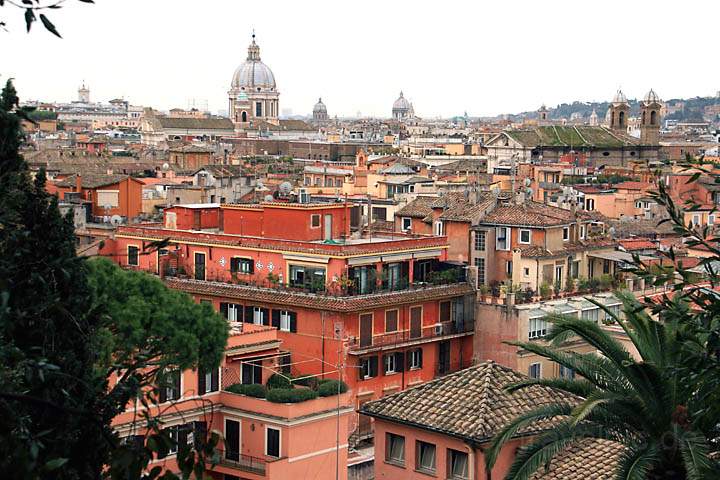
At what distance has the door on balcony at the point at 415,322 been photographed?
2670cm

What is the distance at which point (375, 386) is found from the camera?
2580 centimetres

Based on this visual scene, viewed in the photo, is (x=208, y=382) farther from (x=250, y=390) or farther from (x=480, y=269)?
(x=480, y=269)

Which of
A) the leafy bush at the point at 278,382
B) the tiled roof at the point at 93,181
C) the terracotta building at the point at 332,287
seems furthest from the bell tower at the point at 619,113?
the leafy bush at the point at 278,382

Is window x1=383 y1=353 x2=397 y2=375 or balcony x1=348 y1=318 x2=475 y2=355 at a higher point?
balcony x1=348 y1=318 x2=475 y2=355

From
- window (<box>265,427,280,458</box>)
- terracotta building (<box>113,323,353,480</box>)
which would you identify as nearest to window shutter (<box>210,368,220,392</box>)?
terracotta building (<box>113,323,353,480</box>)

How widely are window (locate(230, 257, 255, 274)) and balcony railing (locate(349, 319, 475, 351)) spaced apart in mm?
2978

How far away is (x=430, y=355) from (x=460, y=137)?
77915mm

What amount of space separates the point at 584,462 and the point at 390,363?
512 inches

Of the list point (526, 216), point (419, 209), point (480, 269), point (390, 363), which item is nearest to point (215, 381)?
point (390, 363)

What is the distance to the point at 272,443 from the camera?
18594 mm

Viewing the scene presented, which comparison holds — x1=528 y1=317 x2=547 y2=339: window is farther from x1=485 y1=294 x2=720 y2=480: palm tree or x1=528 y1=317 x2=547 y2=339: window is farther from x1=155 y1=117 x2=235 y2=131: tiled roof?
x1=155 y1=117 x2=235 y2=131: tiled roof

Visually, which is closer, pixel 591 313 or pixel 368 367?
pixel 368 367

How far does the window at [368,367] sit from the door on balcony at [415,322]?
46.9 inches

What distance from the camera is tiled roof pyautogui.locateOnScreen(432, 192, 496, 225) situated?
3117 centimetres
